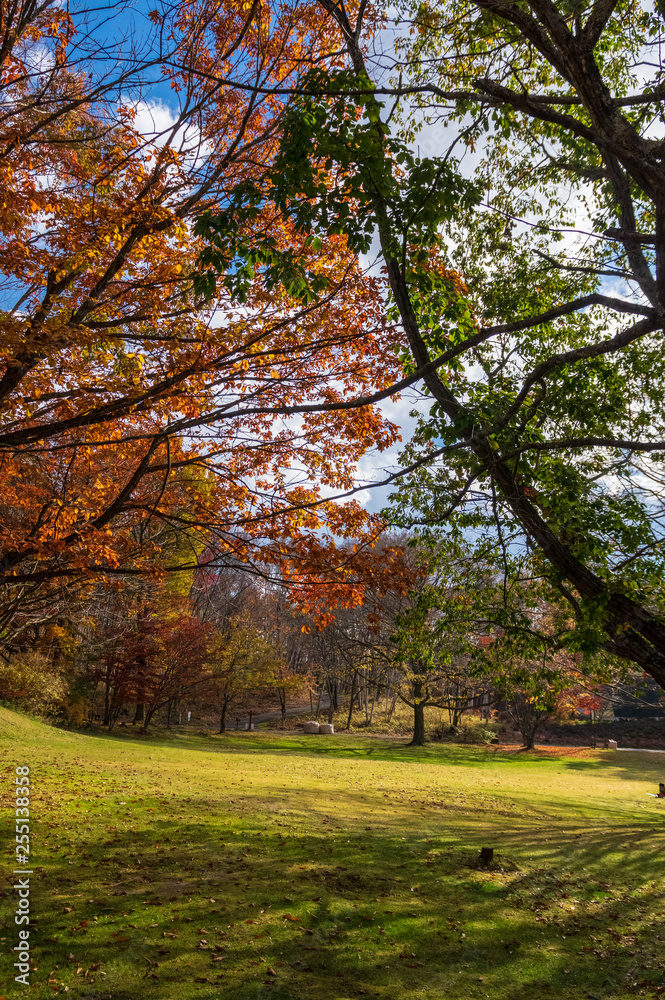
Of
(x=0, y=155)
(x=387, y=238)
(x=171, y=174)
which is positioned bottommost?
(x=387, y=238)

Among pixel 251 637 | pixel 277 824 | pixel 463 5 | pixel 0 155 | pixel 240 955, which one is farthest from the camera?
pixel 251 637

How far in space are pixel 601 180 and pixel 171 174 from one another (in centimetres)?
568

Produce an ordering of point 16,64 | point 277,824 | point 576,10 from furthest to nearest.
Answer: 1. point 277,824
2. point 16,64
3. point 576,10

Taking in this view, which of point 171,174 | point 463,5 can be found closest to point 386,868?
point 171,174

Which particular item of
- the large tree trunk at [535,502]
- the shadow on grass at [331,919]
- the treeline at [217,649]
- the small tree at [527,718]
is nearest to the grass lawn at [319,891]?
the shadow on grass at [331,919]

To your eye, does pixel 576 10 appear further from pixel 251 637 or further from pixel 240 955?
pixel 251 637

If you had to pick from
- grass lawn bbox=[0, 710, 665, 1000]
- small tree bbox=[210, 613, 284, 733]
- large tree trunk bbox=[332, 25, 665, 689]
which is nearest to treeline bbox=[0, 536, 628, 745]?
small tree bbox=[210, 613, 284, 733]

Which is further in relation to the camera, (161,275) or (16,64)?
(161,275)

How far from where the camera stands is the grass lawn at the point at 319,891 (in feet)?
16.6

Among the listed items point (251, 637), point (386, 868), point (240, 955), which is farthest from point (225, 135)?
point (251, 637)

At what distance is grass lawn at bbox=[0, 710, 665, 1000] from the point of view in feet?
16.6

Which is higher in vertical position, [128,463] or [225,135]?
[225,135]

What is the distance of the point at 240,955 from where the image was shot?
522 centimetres

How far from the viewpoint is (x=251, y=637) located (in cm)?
2800
